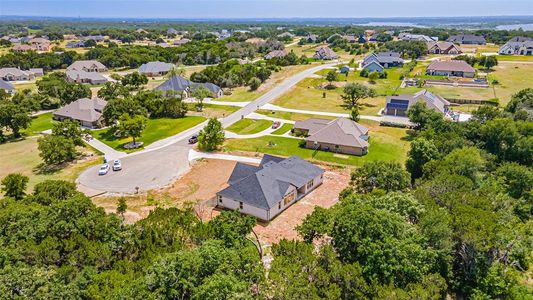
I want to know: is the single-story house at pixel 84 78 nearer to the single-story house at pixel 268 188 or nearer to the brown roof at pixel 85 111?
the brown roof at pixel 85 111

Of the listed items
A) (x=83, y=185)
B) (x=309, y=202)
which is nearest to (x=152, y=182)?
(x=83, y=185)

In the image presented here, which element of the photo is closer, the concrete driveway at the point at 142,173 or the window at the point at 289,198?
the window at the point at 289,198

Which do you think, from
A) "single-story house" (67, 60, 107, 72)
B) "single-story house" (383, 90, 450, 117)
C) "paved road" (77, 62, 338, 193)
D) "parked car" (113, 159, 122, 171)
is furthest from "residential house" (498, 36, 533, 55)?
"single-story house" (67, 60, 107, 72)

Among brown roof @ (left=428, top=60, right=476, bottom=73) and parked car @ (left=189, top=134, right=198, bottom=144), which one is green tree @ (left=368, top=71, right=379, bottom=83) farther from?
parked car @ (left=189, top=134, right=198, bottom=144)

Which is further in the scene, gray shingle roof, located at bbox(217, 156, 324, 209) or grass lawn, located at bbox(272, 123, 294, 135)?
grass lawn, located at bbox(272, 123, 294, 135)

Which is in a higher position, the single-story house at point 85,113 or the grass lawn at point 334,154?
the single-story house at point 85,113

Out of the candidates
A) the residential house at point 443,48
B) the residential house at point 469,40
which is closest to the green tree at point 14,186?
the residential house at point 443,48

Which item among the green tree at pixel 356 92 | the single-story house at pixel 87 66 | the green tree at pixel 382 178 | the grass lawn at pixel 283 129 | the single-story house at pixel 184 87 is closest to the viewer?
the green tree at pixel 382 178
